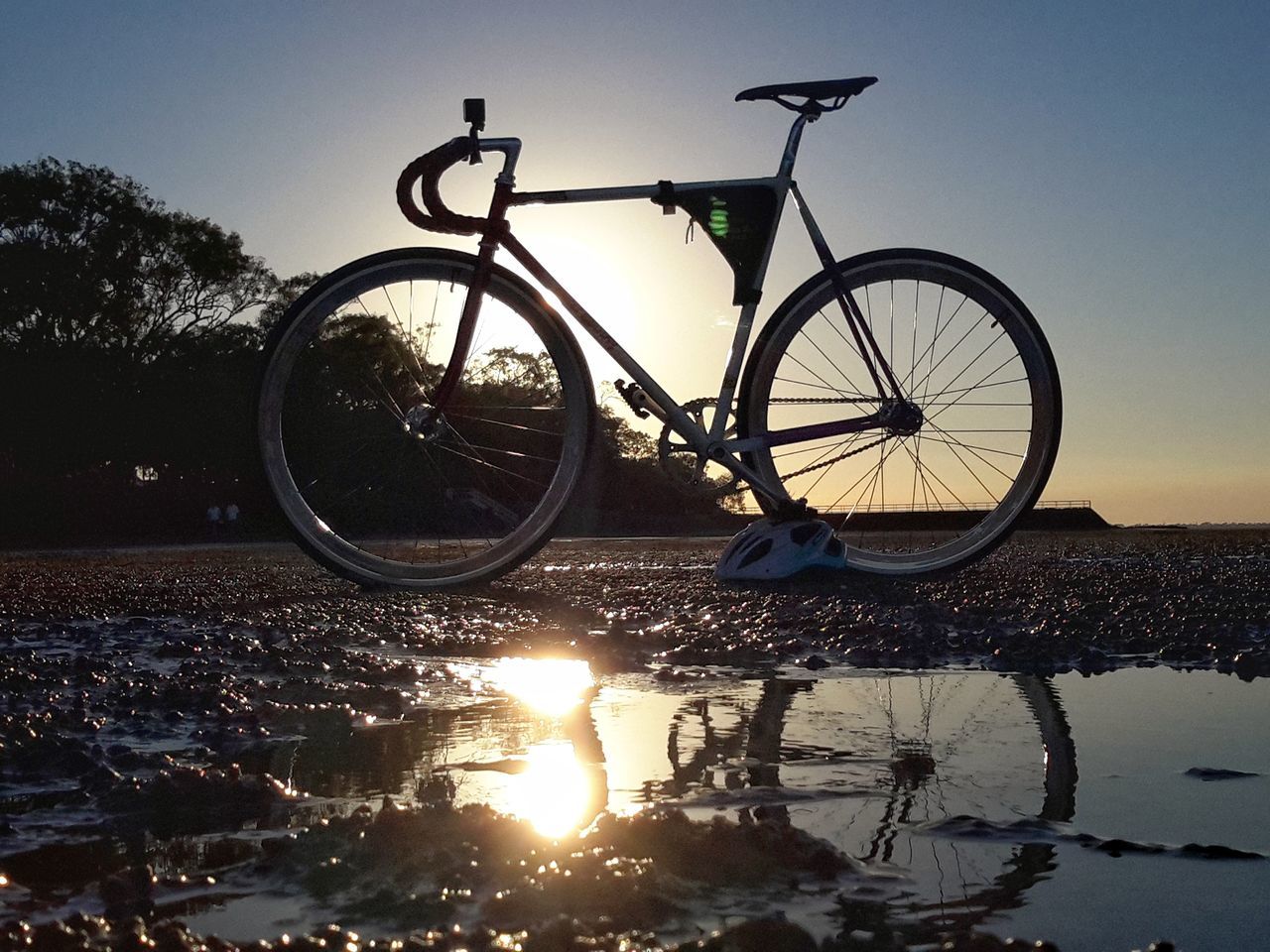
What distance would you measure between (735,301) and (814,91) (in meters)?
1.00

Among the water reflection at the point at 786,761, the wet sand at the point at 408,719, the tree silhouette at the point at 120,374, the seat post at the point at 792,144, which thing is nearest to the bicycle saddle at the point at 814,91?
the seat post at the point at 792,144

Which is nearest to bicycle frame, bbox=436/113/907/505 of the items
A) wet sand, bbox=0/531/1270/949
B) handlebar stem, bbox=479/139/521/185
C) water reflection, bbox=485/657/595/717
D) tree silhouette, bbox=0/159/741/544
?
handlebar stem, bbox=479/139/521/185

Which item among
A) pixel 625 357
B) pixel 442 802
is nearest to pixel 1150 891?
pixel 442 802

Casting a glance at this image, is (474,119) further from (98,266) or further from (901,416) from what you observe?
(98,266)

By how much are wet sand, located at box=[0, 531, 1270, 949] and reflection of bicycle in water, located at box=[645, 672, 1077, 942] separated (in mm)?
50

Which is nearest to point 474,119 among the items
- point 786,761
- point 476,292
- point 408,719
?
point 476,292

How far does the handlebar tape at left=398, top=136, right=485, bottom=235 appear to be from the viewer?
526 cm

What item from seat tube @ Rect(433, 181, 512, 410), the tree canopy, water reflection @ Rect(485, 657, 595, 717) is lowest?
water reflection @ Rect(485, 657, 595, 717)

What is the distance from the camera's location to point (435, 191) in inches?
210

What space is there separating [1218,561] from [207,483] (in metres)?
27.6

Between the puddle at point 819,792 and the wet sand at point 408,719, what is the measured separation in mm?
13

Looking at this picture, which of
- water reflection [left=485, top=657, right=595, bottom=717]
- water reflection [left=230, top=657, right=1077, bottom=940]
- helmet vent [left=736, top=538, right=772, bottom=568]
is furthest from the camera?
helmet vent [left=736, top=538, right=772, bottom=568]

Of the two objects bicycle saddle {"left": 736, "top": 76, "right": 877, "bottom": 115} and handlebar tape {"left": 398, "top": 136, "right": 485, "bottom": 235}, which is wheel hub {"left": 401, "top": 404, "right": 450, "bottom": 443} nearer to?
handlebar tape {"left": 398, "top": 136, "right": 485, "bottom": 235}

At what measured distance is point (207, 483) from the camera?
103 feet
